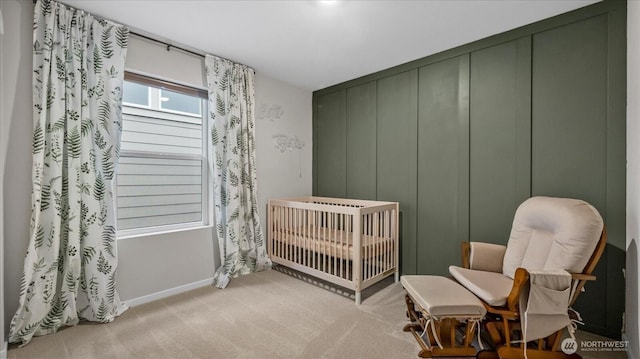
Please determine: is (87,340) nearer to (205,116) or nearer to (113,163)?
(113,163)

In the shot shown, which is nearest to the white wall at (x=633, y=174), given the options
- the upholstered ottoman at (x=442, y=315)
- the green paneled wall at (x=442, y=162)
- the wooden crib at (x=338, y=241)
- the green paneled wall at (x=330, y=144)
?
the upholstered ottoman at (x=442, y=315)

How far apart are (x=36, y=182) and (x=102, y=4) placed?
51.4 inches

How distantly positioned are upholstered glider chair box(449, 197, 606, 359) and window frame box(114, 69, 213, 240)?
239 cm

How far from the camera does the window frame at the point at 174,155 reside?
2.44 meters

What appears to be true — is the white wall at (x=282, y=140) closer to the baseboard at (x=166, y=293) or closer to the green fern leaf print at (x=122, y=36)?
the baseboard at (x=166, y=293)

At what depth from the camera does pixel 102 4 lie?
200 cm

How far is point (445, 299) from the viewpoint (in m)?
1.67

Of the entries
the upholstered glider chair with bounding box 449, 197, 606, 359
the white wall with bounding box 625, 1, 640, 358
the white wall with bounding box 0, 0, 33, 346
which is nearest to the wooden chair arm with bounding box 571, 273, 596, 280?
the upholstered glider chair with bounding box 449, 197, 606, 359

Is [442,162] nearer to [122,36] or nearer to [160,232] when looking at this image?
[160,232]

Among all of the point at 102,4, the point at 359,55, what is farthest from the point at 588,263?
the point at 102,4

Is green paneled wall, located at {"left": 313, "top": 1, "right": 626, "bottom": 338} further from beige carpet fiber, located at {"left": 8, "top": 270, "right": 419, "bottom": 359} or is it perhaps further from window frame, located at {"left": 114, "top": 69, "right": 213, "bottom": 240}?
window frame, located at {"left": 114, "top": 69, "right": 213, "bottom": 240}

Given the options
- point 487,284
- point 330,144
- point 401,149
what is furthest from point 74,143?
point 487,284

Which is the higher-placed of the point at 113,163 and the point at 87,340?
the point at 113,163

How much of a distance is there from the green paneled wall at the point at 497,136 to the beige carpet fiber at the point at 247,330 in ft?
3.30
